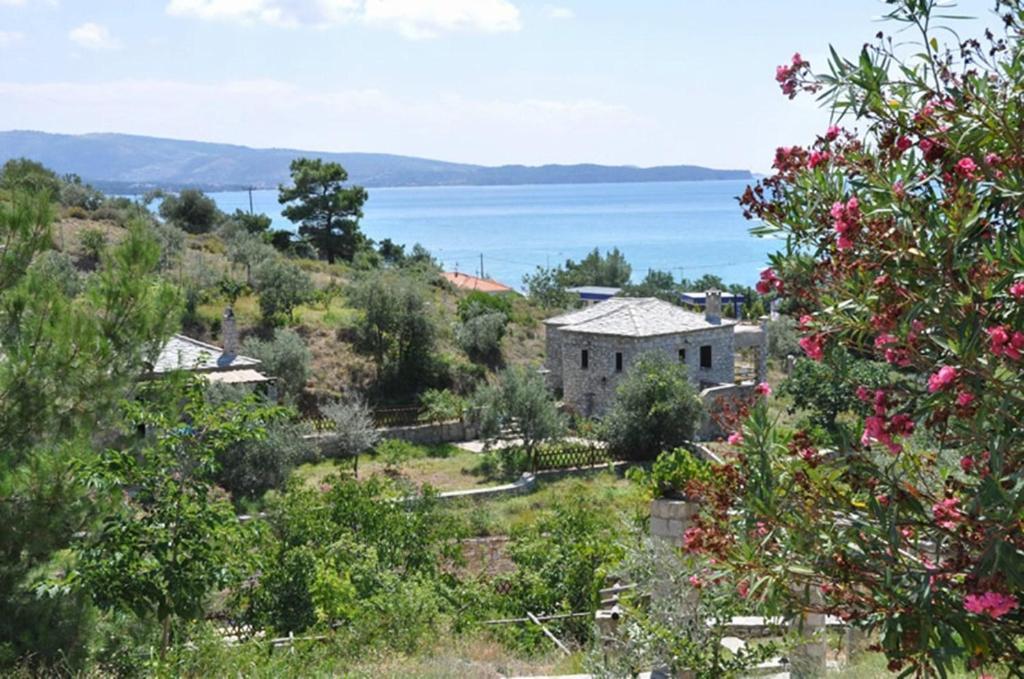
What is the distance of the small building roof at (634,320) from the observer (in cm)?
3177

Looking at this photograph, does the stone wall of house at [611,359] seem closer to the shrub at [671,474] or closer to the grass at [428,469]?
the grass at [428,469]

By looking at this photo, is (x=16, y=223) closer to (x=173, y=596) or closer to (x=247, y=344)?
(x=173, y=596)

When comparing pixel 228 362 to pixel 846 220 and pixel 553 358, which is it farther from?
pixel 846 220

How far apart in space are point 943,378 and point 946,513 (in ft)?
2.60

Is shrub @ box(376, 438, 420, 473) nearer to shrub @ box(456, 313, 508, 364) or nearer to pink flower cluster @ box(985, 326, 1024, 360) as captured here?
shrub @ box(456, 313, 508, 364)

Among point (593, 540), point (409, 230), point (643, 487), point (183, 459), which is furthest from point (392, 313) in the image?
point (409, 230)

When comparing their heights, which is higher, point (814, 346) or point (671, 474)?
point (814, 346)

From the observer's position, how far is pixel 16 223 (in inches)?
348

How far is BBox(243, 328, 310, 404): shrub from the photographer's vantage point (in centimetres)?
2984

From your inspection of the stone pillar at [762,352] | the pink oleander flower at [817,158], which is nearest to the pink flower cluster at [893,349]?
the pink oleander flower at [817,158]

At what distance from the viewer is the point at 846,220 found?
4.18m

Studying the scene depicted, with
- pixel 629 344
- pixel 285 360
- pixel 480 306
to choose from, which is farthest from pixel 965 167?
pixel 480 306

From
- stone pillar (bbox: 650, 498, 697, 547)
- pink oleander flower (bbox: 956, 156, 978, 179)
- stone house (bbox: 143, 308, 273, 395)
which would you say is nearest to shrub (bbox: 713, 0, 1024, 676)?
pink oleander flower (bbox: 956, 156, 978, 179)

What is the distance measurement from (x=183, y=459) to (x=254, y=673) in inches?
63.5
